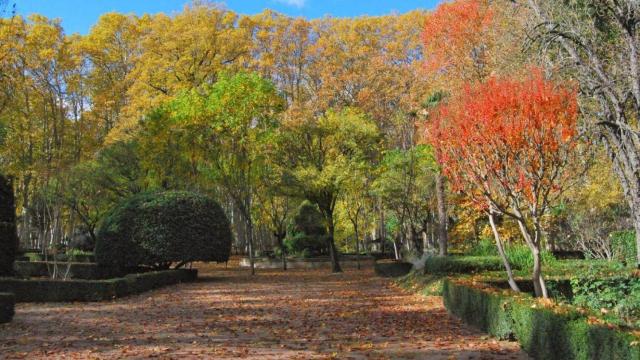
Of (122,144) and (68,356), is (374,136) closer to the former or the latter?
(122,144)

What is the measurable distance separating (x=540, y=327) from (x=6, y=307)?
9311mm

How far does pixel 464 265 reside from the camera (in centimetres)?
1628

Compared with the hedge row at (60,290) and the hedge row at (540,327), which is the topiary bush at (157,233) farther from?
the hedge row at (540,327)

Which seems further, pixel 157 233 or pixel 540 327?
pixel 157 233

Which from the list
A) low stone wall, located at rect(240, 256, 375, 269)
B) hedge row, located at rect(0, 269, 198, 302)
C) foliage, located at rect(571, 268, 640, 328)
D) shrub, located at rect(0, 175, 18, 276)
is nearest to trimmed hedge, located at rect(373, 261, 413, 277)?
low stone wall, located at rect(240, 256, 375, 269)

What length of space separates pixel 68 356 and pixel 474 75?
21850 millimetres

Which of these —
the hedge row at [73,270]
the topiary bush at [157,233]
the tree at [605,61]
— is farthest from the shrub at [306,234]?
the tree at [605,61]


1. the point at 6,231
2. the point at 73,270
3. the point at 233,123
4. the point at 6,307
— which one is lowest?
the point at 6,307

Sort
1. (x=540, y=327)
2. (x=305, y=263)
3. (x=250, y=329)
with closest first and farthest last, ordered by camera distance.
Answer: (x=540, y=327) < (x=250, y=329) < (x=305, y=263)

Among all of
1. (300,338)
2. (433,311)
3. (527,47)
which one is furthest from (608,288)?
(527,47)

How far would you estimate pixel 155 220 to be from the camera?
20.5 meters

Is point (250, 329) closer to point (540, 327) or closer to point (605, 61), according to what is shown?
point (540, 327)

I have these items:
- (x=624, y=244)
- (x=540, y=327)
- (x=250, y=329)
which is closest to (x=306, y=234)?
(x=624, y=244)

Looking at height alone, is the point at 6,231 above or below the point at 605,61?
below
